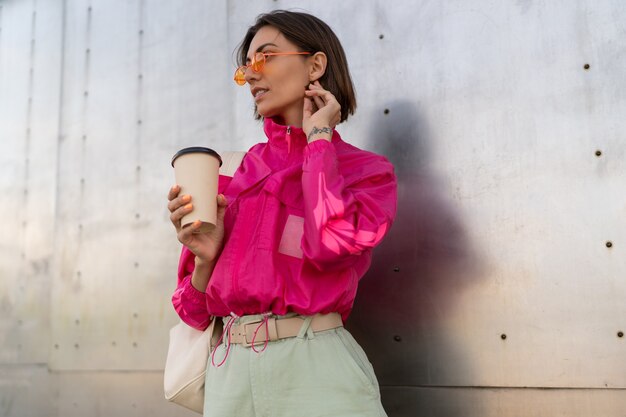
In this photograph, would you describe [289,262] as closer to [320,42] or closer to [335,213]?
[335,213]

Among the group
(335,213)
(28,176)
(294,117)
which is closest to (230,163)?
(294,117)

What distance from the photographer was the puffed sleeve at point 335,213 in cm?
122

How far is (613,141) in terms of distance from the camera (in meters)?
1.43

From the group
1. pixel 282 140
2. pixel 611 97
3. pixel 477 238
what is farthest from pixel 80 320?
pixel 611 97

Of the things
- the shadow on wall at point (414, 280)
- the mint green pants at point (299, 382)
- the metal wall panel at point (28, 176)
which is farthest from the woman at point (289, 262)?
the metal wall panel at point (28, 176)

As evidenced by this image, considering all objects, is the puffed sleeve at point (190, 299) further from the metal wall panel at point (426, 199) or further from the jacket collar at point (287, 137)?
the metal wall panel at point (426, 199)

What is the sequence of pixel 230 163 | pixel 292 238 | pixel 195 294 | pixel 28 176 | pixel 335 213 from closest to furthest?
pixel 335 213
pixel 292 238
pixel 195 294
pixel 230 163
pixel 28 176

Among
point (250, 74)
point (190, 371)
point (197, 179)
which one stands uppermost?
point (250, 74)

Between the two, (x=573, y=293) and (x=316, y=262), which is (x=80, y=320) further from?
(x=573, y=293)

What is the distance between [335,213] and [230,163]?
0.43 metres

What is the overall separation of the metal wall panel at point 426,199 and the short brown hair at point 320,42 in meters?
0.24

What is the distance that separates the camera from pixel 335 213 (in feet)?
3.99

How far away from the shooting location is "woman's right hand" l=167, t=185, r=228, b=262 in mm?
1230

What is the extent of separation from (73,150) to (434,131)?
1.39m
